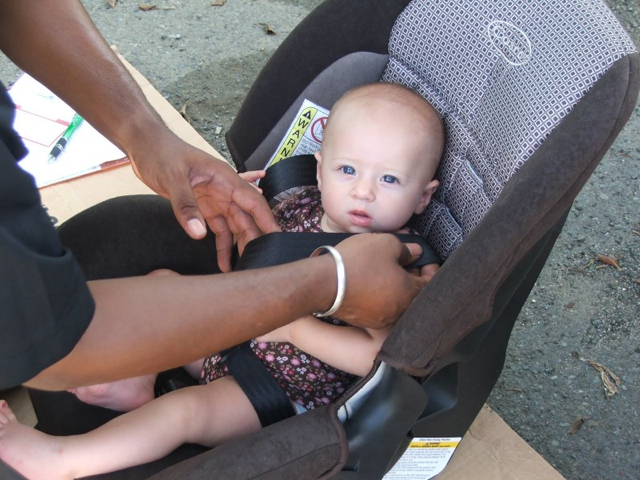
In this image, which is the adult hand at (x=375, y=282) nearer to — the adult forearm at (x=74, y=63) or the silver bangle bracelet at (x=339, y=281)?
the silver bangle bracelet at (x=339, y=281)

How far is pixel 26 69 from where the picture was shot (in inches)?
52.0

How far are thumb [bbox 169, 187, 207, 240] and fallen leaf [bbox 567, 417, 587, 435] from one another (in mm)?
1169

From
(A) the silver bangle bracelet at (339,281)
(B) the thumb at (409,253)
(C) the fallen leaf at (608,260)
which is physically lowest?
(C) the fallen leaf at (608,260)

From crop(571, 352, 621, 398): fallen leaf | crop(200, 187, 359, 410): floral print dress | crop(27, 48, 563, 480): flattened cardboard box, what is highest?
crop(200, 187, 359, 410): floral print dress

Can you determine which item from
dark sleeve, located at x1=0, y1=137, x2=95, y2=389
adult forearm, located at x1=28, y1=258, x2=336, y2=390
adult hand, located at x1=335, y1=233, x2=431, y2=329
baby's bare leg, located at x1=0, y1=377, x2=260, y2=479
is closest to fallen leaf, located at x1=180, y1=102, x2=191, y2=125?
baby's bare leg, located at x1=0, y1=377, x2=260, y2=479

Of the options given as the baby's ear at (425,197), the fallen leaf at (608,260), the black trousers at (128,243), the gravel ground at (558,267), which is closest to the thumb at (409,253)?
the baby's ear at (425,197)

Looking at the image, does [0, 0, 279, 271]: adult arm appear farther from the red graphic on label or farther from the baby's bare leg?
the baby's bare leg

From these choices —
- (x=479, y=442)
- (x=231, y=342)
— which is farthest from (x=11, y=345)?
(x=479, y=442)

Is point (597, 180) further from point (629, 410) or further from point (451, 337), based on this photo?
point (451, 337)

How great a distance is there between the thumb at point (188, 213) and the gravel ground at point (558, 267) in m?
1.07

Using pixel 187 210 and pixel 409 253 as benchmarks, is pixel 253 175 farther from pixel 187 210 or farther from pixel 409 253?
pixel 409 253

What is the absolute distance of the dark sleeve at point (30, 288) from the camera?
716mm

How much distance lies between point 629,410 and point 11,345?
5.37 ft

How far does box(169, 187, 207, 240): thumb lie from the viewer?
3.82 feet
